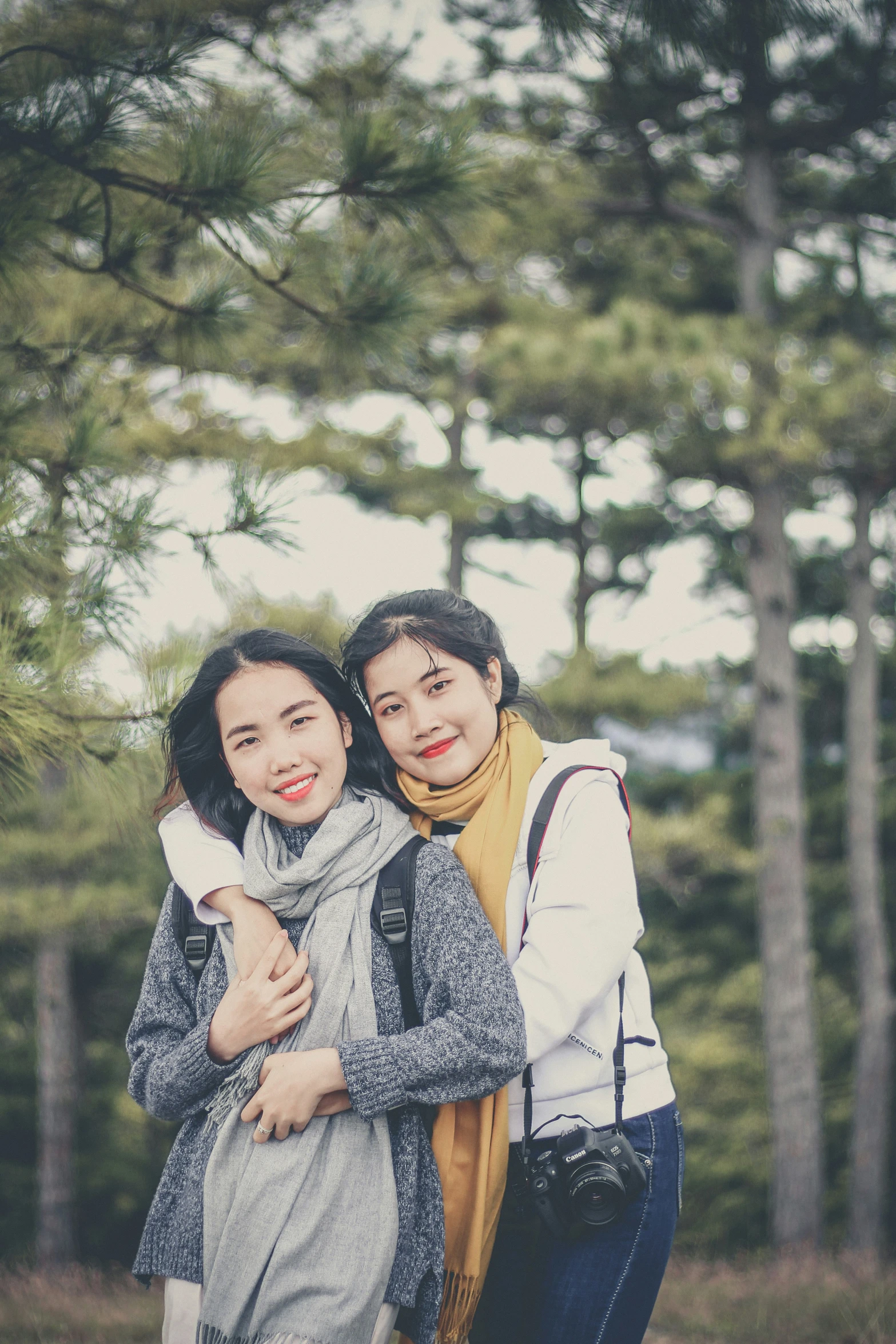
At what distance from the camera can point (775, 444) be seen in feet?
17.2

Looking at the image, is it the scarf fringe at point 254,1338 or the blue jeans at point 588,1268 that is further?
the blue jeans at point 588,1268

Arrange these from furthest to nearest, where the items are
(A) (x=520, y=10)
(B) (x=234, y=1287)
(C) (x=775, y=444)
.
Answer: (C) (x=775, y=444)
(A) (x=520, y=10)
(B) (x=234, y=1287)

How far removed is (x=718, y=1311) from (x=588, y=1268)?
147 inches

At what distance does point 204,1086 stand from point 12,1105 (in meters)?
9.26

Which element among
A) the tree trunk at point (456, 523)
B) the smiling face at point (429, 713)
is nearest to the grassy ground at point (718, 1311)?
the smiling face at point (429, 713)

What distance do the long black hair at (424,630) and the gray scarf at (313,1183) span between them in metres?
0.30

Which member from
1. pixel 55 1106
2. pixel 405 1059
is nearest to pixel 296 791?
pixel 405 1059

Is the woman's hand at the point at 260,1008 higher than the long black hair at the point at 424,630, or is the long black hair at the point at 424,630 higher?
the long black hair at the point at 424,630

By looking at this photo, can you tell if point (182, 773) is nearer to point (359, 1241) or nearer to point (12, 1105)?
point (359, 1241)

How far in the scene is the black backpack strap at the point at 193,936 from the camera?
1414 millimetres

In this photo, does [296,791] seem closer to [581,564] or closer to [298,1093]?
[298,1093]

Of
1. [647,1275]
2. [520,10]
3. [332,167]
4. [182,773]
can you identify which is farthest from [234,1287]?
[520,10]

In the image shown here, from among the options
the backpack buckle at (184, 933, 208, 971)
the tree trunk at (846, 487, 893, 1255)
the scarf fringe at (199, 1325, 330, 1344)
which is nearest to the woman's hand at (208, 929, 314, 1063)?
the backpack buckle at (184, 933, 208, 971)

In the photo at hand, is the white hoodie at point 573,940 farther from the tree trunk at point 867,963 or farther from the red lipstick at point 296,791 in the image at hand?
the tree trunk at point 867,963
